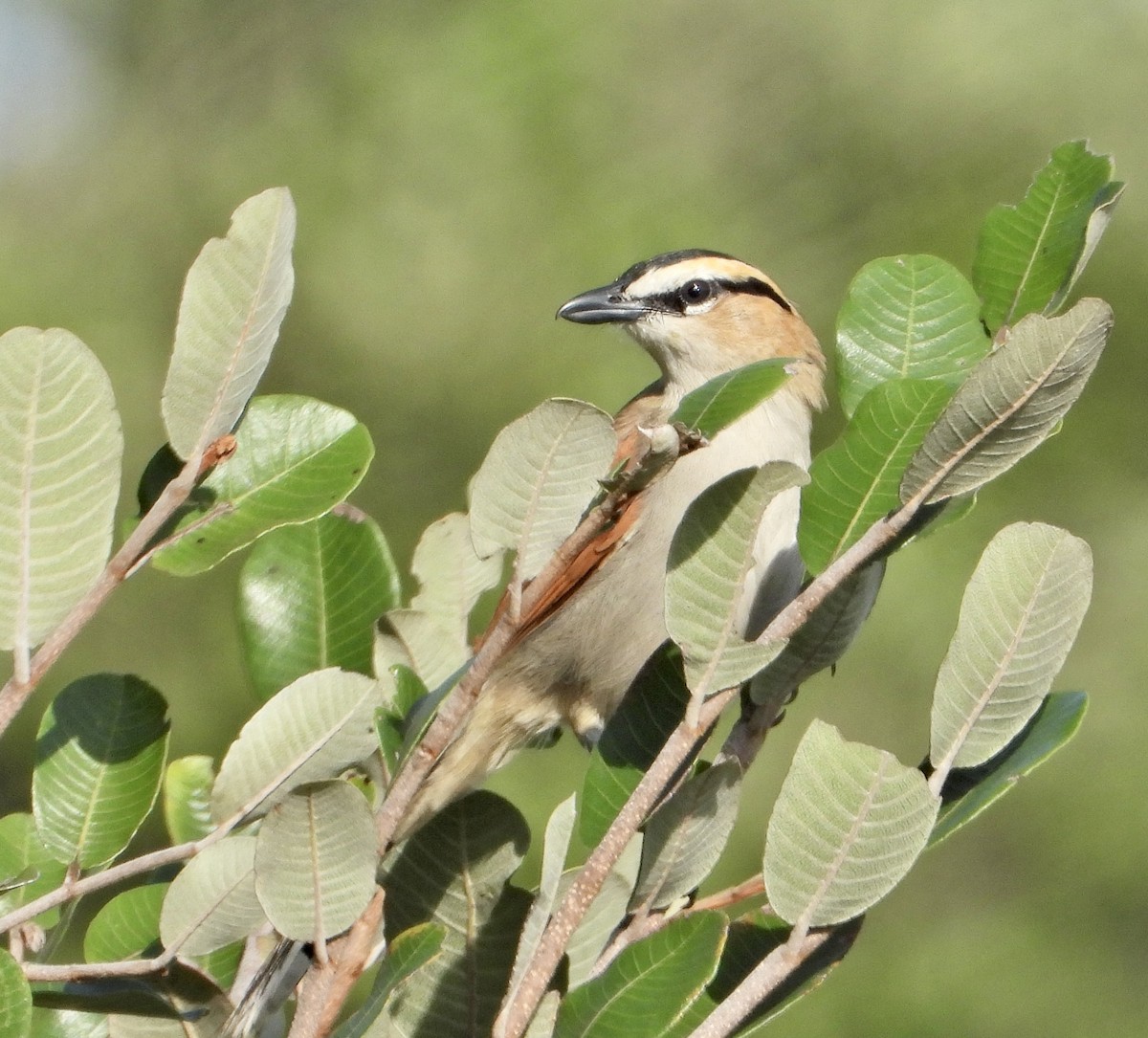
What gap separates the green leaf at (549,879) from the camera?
126 centimetres

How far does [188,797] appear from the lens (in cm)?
181

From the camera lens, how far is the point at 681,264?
4.05 metres

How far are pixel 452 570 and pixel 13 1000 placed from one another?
0.96 m

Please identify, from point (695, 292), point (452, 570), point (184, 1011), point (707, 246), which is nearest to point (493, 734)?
point (452, 570)

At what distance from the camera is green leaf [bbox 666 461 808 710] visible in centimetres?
136

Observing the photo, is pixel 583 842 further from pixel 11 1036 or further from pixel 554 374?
pixel 554 374

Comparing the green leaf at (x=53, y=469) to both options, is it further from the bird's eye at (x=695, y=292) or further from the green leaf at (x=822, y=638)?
the bird's eye at (x=695, y=292)

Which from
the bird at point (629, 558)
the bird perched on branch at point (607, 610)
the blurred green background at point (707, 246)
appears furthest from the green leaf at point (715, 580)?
the blurred green background at point (707, 246)

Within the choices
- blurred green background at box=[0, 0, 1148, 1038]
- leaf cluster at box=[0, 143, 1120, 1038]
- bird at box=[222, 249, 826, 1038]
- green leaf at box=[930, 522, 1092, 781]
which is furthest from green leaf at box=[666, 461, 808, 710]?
blurred green background at box=[0, 0, 1148, 1038]

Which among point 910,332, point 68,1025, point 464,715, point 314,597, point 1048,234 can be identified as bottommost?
point 68,1025

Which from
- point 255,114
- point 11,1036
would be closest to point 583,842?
point 11,1036

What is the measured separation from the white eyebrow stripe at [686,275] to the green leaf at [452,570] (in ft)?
6.65

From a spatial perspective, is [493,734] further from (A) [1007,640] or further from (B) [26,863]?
(A) [1007,640]

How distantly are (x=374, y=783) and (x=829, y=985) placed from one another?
16.6ft
